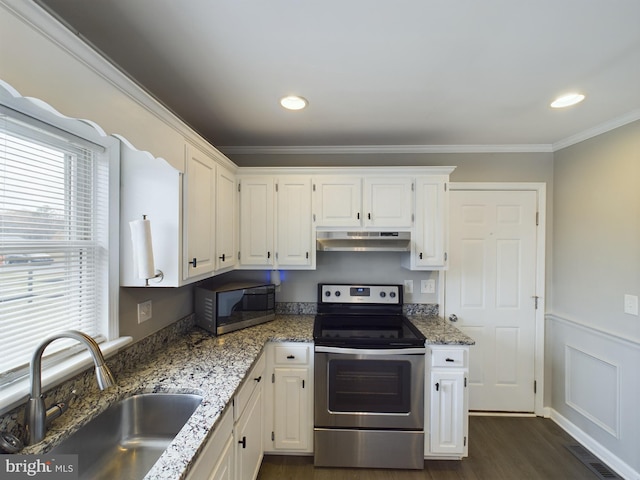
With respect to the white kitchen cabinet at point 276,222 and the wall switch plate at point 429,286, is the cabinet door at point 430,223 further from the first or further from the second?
the white kitchen cabinet at point 276,222

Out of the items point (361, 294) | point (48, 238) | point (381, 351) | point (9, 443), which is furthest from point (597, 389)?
point (48, 238)

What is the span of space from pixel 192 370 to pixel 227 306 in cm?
65

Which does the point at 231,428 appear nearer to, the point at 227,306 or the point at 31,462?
the point at 31,462

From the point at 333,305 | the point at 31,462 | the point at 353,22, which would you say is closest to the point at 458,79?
the point at 353,22

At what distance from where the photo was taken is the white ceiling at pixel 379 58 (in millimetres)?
1053

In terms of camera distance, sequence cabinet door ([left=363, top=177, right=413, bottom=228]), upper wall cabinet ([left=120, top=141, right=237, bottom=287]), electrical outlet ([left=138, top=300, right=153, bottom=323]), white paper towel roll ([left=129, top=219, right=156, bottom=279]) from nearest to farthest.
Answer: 1. white paper towel roll ([left=129, top=219, right=156, bottom=279])
2. upper wall cabinet ([left=120, top=141, right=237, bottom=287])
3. electrical outlet ([left=138, top=300, right=153, bottom=323])
4. cabinet door ([left=363, top=177, right=413, bottom=228])

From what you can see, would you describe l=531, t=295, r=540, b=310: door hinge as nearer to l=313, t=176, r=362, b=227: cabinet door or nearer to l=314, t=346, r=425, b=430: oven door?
l=314, t=346, r=425, b=430: oven door

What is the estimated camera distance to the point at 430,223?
2254mm

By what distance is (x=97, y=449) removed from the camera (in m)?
1.11

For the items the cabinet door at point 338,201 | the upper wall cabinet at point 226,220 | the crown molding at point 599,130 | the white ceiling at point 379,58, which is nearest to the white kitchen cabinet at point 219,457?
the upper wall cabinet at point 226,220

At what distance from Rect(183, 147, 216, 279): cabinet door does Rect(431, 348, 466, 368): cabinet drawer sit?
170 centimetres

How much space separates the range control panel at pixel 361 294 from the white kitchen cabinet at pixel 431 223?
40cm

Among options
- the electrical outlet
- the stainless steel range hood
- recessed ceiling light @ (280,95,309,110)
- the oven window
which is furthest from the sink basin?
recessed ceiling light @ (280,95,309,110)

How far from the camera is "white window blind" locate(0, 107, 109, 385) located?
100 centimetres
